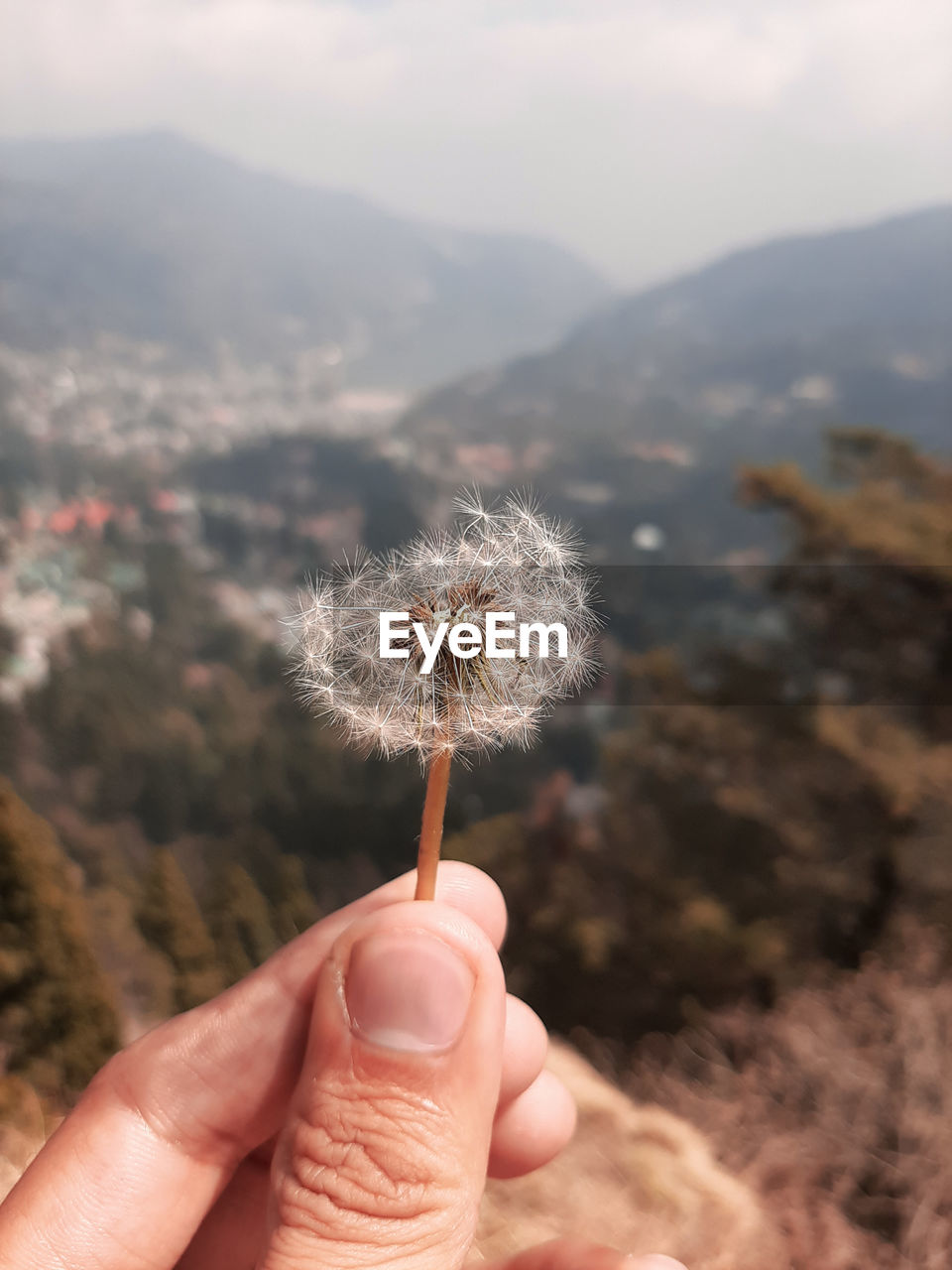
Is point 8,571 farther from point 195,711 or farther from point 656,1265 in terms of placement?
point 656,1265

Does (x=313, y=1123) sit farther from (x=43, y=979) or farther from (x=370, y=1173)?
Answer: (x=43, y=979)

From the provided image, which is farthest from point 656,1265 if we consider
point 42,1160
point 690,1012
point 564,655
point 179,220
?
point 179,220

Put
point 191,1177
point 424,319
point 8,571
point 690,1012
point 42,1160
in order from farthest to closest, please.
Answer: point 424,319 → point 8,571 → point 690,1012 → point 191,1177 → point 42,1160

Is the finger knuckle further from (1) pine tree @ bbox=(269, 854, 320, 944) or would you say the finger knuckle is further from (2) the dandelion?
(1) pine tree @ bbox=(269, 854, 320, 944)

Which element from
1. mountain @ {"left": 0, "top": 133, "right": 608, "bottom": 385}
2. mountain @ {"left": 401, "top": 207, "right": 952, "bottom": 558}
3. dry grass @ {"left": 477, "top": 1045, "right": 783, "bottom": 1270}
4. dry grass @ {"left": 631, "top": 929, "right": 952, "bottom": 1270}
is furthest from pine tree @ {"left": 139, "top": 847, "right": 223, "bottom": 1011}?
mountain @ {"left": 0, "top": 133, "right": 608, "bottom": 385}

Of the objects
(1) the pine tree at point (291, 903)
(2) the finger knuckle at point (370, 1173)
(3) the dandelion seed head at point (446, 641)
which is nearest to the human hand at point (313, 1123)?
(2) the finger knuckle at point (370, 1173)
